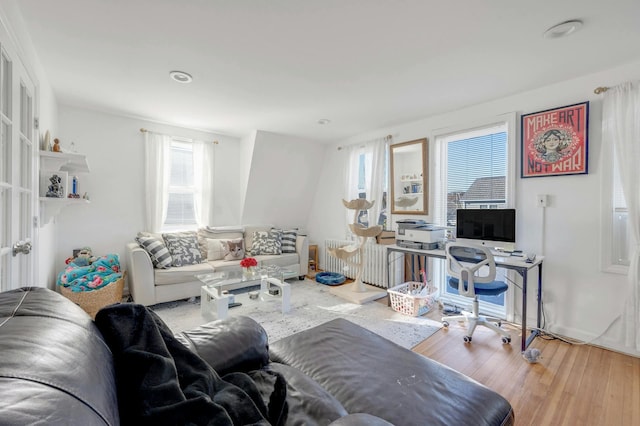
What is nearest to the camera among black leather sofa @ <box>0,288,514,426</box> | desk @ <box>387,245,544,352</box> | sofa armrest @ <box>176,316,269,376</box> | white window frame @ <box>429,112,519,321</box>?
black leather sofa @ <box>0,288,514,426</box>

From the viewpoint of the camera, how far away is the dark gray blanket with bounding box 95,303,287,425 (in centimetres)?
66

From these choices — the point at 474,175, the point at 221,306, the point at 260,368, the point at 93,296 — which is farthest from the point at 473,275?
the point at 93,296

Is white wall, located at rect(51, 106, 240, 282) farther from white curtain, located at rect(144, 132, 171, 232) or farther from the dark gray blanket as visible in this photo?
the dark gray blanket

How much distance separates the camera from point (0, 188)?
144cm

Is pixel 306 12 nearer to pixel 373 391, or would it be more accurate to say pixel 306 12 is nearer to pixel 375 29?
pixel 375 29

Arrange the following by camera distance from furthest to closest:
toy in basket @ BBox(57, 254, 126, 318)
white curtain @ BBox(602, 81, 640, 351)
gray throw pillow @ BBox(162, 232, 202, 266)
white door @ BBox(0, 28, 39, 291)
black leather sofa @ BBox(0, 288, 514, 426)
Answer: gray throw pillow @ BBox(162, 232, 202, 266) → toy in basket @ BBox(57, 254, 126, 318) → white curtain @ BBox(602, 81, 640, 351) → white door @ BBox(0, 28, 39, 291) → black leather sofa @ BBox(0, 288, 514, 426)

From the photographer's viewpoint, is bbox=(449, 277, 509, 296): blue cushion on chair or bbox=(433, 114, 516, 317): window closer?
bbox=(449, 277, 509, 296): blue cushion on chair

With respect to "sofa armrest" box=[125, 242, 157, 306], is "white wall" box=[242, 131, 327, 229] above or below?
above

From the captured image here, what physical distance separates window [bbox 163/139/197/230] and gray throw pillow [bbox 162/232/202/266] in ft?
1.22

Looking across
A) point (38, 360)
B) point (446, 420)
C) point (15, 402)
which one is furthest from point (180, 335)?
point (446, 420)

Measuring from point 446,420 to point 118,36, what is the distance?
2808 millimetres

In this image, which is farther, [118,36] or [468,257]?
[468,257]

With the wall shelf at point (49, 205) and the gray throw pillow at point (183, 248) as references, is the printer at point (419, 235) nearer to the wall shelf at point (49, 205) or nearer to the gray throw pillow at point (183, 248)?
the gray throw pillow at point (183, 248)

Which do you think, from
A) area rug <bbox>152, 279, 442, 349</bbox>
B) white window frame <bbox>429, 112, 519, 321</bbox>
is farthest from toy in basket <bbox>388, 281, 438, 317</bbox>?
white window frame <bbox>429, 112, 519, 321</bbox>
